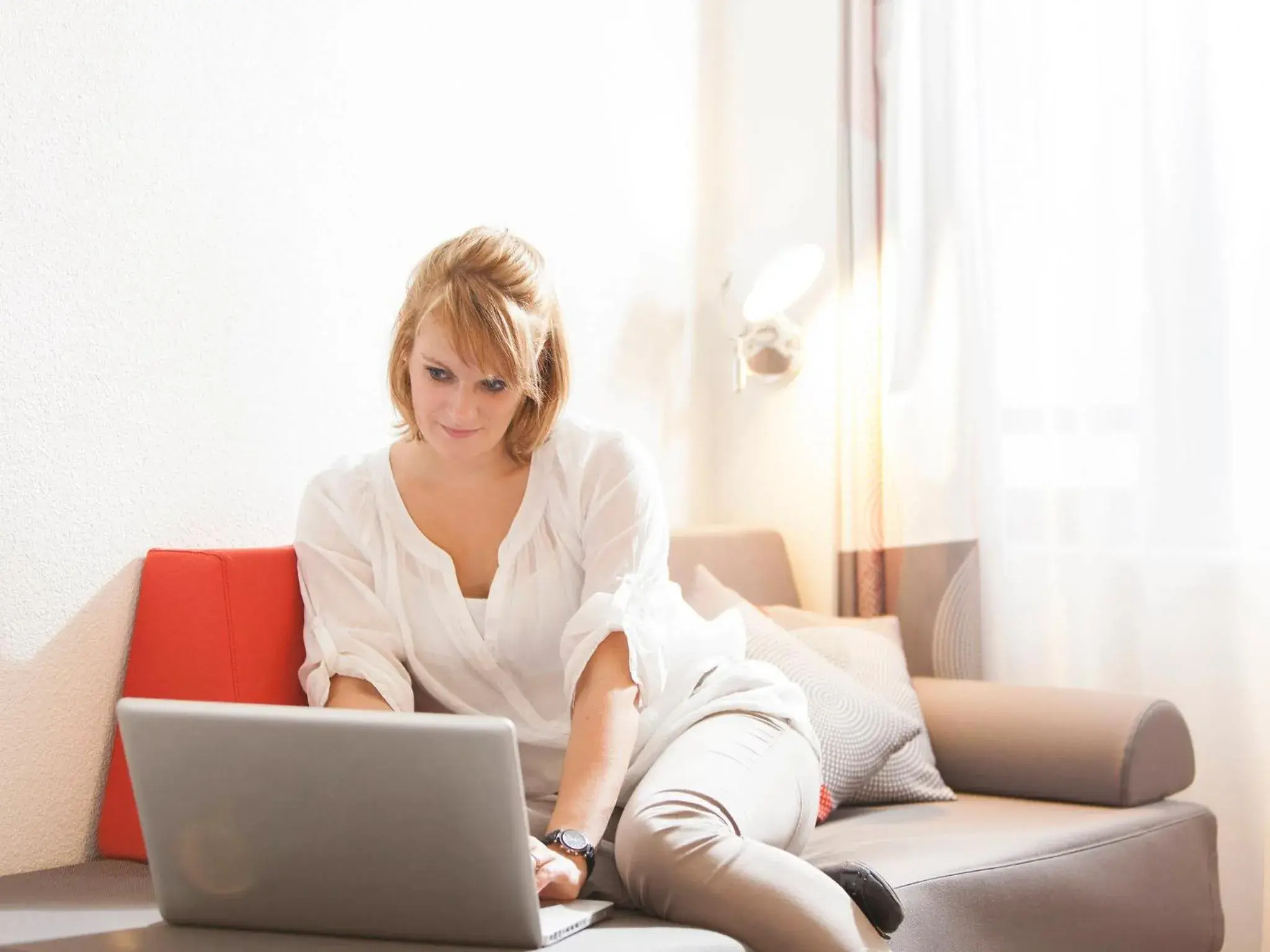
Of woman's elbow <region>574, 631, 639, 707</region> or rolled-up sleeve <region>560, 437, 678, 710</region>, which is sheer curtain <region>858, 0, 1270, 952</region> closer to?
rolled-up sleeve <region>560, 437, 678, 710</region>

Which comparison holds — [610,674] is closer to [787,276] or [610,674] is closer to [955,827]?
[955,827]

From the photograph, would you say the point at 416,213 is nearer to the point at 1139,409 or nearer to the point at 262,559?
the point at 262,559

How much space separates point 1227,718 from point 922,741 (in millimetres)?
556

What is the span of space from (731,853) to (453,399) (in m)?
0.62

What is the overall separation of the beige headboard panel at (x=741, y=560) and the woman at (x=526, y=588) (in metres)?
0.60

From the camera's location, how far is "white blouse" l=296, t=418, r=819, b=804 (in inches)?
63.1

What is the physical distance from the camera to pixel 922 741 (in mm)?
2107

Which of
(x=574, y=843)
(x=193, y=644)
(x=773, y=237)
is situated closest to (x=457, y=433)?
(x=193, y=644)

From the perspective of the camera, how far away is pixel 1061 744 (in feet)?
6.60

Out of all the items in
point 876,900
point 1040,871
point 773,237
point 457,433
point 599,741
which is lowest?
point 1040,871

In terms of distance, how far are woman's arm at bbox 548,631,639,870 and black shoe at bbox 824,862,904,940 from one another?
0.89ft

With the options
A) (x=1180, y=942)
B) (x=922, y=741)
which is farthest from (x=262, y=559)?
(x=1180, y=942)

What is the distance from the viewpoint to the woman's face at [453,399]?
1565mm

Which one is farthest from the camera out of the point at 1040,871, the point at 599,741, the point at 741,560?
the point at 741,560
